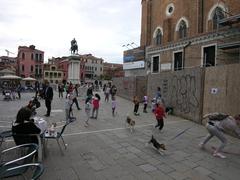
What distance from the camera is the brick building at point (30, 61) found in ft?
217

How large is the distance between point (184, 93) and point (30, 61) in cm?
6255

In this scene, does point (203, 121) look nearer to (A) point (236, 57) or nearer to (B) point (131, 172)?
(B) point (131, 172)

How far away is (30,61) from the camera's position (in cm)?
6706

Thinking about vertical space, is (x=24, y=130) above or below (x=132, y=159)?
above

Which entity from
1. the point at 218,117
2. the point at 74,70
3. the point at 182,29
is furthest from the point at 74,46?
the point at 218,117

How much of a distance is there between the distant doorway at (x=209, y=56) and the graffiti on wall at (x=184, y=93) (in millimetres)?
9385

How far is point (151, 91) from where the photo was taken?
17.8 m

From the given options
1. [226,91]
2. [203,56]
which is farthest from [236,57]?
[226,91]

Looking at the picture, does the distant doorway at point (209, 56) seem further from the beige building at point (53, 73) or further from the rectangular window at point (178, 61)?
the beige building at point (53, 73)

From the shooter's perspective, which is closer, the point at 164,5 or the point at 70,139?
the point at 70,139

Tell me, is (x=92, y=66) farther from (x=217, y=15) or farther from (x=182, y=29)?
(x=217, y=15)

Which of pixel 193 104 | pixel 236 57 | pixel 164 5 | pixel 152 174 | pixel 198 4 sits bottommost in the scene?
pixel 152 174

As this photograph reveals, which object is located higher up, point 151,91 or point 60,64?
point 60,64

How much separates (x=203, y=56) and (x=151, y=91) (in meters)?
8.36
